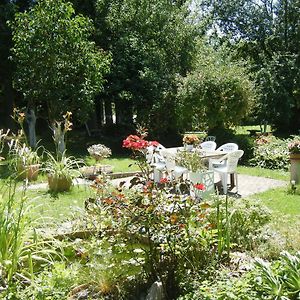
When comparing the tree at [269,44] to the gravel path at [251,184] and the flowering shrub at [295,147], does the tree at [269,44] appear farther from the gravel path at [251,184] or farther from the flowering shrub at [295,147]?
the flowering shrub at [295,147]

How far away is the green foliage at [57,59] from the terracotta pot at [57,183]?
5.21 m

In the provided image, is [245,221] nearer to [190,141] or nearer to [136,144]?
[136,144]

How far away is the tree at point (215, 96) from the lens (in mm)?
13594

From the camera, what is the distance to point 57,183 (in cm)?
814

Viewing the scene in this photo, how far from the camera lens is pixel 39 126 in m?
20.4

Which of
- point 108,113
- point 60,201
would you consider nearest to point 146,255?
point 60,201

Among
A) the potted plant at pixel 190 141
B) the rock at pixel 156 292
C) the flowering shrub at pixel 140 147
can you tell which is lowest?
the rock at pixel 156 292

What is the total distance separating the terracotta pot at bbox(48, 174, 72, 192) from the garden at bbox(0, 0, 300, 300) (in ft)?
0.06

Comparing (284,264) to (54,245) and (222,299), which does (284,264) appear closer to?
(222,299)

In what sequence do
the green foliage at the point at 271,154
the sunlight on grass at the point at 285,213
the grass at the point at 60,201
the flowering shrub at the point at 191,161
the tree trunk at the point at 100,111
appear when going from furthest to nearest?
the tree trunk at the point at 100,111
the green foliage at the point at 271,154
the flowering shrub at the point at 191,161
the grass at the point at 60,201
the sunlight on grass at the point at 285,213

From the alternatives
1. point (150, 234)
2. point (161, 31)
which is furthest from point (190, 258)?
point (161, 31)

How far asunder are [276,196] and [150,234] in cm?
489

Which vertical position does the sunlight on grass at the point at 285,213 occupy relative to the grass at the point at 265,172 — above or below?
above

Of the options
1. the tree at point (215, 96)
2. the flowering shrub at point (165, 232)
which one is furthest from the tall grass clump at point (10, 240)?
the tree at point (215, 96)
